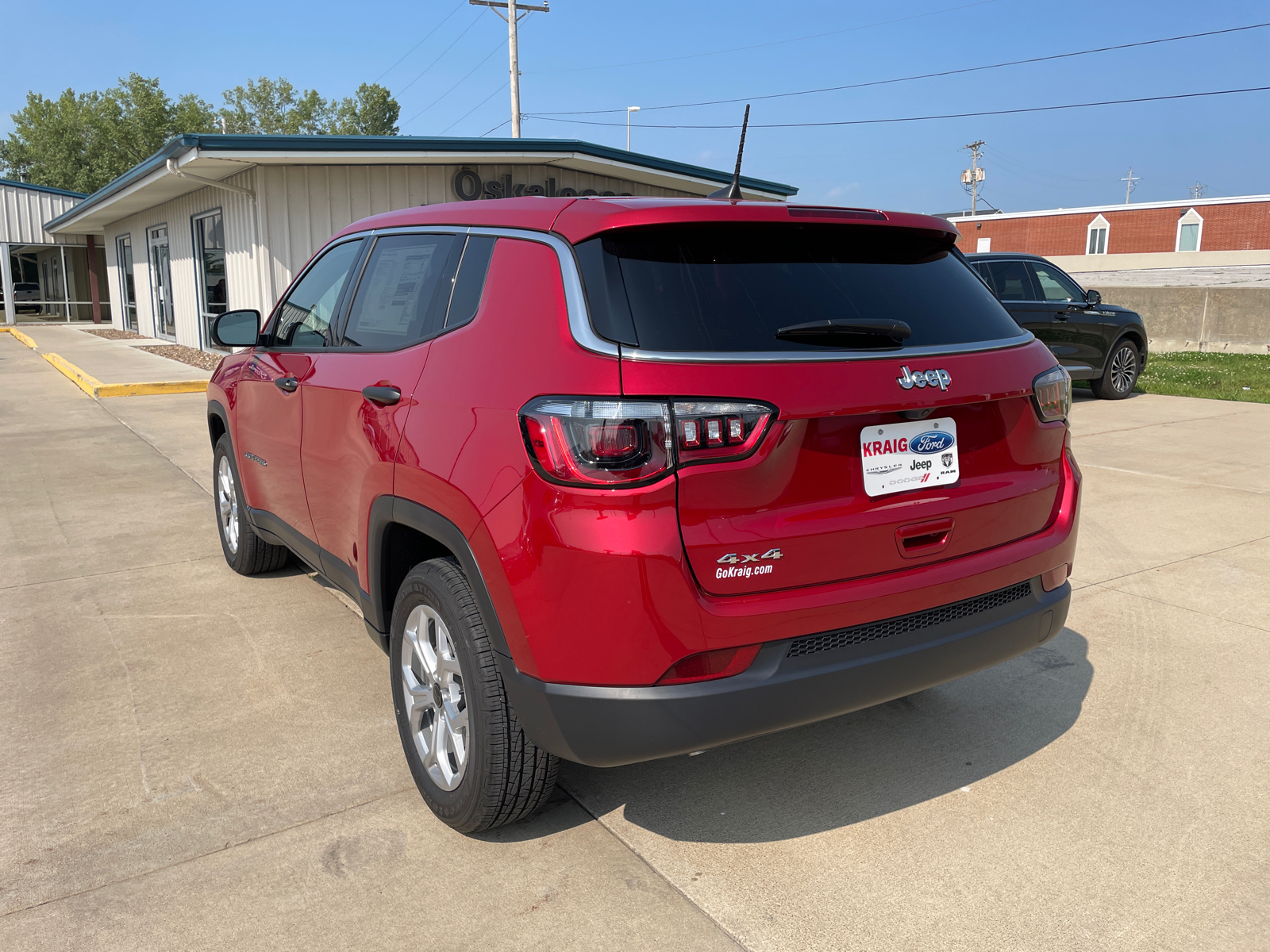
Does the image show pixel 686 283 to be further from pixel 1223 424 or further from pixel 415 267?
pixel 1223 424

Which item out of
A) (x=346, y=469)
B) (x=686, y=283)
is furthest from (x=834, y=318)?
(x=346, y=469)

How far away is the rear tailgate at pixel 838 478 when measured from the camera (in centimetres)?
222

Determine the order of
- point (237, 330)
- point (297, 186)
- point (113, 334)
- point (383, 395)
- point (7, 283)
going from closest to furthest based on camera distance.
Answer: point (383, 395)
point (237, 330)
point (297, 186)
point (113, 334)
point (7, 283)

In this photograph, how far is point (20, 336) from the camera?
2730 cm

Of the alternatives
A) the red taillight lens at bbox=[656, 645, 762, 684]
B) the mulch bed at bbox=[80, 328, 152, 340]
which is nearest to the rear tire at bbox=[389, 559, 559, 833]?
the red taillight lens at bbox=[656, 645, 762, 684]

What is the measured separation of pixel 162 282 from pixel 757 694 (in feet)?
84.5

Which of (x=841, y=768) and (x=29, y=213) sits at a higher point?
(x=29, y=213)

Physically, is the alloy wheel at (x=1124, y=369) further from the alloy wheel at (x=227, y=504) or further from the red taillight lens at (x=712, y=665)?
the red taillight lens at (x=712, y=665)

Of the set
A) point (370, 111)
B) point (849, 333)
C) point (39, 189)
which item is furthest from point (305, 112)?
point (849, 333)

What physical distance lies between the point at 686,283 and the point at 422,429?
2.90 ft

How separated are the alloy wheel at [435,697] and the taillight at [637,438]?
75 centimetres

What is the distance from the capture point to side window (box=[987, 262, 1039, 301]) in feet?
38.8

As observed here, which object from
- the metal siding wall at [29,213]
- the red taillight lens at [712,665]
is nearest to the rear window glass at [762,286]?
the red taillight lens at [712,665]

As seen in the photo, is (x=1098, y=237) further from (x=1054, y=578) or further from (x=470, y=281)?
(x=470, y=281)
